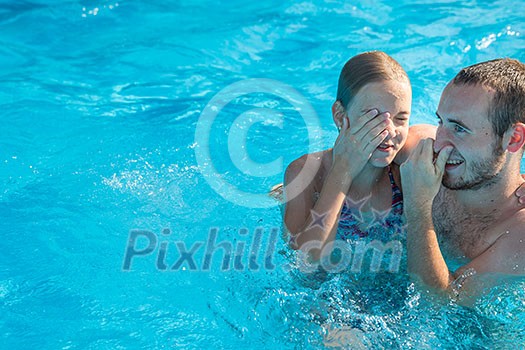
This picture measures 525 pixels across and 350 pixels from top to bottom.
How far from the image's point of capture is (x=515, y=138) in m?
3.93

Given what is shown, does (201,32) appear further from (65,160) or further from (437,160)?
(437,160)

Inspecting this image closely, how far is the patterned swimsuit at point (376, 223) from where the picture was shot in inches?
181

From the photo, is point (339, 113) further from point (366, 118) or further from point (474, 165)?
point (474, 165)

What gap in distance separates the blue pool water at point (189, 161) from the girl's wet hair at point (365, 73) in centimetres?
118

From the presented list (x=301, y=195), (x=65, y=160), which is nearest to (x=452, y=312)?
(x=301, y=195)

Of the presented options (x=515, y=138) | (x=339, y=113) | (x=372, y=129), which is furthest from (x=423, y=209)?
(x=339, y=113)

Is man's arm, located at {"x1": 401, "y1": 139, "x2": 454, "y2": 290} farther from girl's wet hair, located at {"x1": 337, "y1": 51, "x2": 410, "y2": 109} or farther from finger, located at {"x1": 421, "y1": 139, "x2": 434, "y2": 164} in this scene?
girl's wet hair, located at {"x1": 337, "y1": 51, "x2": 410, "y2": 109}

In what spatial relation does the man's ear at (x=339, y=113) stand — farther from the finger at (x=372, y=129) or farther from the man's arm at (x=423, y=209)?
the man's arm at (x=423, y=209)

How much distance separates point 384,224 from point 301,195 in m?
0.65

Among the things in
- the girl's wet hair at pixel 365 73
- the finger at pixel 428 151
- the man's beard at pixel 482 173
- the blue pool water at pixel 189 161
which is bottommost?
the blue pool water at pixel 189 161

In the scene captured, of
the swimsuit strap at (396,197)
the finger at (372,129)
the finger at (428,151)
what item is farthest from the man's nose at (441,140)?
the swimsuit strap at (396,197)

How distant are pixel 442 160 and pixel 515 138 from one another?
0.43 m

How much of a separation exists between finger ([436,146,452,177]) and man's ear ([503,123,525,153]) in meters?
0.32

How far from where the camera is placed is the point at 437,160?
156 inches
